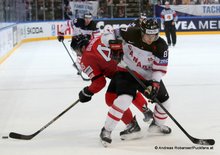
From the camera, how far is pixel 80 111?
444 cm

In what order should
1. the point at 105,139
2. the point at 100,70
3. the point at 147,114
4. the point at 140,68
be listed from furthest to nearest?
1. the point at 147,114
2. the point at 100,70
3. the point at 140,68
4. the point at 105,139

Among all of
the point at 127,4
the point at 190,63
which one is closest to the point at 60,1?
the point at 127,4

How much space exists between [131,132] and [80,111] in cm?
112

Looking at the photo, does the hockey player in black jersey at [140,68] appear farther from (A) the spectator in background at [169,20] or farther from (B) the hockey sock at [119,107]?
(A) the spectator in background at [169,20]

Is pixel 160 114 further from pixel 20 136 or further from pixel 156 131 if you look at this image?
pixel 20 136

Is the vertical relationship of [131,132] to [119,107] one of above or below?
below

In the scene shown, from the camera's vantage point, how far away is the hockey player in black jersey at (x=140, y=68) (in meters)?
3.12

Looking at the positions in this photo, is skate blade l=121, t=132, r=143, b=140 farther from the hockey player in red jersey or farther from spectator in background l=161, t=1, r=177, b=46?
spectator in background l=161, t=1, r=177, b=46

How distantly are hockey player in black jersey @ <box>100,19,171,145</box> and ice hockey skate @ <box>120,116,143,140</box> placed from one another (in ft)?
0.58

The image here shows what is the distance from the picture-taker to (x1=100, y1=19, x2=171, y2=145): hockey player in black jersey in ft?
10.2

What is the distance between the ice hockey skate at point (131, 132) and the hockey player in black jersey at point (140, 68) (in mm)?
177

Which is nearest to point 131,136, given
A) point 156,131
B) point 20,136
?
point 156,131

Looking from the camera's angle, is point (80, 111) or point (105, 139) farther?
point (80, 111)

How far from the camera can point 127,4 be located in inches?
588
